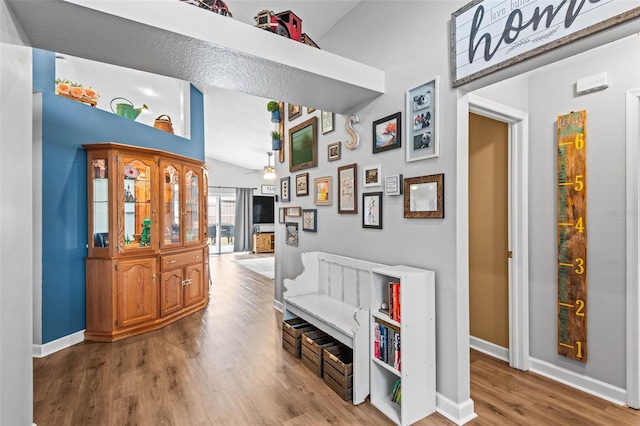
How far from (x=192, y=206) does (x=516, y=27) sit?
3.83 m

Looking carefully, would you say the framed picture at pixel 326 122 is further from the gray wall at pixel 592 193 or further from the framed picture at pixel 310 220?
the gray wall at pixel 592 193

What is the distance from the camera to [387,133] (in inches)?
96.0

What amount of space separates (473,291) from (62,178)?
416cm

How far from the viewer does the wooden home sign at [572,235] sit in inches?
89.1

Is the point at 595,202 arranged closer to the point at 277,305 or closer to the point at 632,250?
the point at 632,250

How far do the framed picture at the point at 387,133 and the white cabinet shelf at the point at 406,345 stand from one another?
955 mm

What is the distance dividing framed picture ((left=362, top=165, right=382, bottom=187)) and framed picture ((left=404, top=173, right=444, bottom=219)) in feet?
0.91

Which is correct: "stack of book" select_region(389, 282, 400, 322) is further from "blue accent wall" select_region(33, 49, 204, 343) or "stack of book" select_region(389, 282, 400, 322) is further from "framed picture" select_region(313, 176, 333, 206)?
"blue accent wall" select_region(33, 49, 204, 343)

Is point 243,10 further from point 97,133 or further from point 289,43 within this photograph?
point 97,133

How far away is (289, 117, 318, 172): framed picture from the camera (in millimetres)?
3414

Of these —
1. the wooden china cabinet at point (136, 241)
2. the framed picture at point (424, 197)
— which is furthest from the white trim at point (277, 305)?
the framed picture at point (424, 197)

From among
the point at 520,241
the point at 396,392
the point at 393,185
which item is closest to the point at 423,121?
the point at 393,185

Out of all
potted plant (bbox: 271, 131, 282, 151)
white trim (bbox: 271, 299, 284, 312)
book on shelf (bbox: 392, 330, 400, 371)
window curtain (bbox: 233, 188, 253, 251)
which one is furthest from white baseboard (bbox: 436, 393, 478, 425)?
window curtain (bbox: 233, 188, 253, 251)

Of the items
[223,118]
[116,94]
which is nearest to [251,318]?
[223,118]
